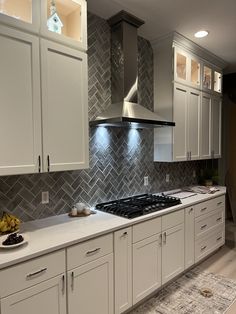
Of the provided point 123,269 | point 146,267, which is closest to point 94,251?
point 123,269

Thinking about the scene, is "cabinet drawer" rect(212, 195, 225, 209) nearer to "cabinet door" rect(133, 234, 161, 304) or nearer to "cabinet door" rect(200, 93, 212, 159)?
"cabinet door" rect(200, 93, 212, 159)

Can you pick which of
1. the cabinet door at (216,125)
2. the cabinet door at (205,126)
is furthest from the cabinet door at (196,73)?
the cabinet door at (216,125)

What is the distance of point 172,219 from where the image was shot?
252cm

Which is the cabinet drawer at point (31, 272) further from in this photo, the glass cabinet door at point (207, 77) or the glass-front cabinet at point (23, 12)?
the glass cabinet door at point (207, 77)

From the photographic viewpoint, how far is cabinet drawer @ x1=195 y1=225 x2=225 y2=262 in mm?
2998

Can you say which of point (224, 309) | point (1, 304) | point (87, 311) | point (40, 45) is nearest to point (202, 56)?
point (40, 45)

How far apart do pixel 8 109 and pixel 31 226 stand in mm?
951

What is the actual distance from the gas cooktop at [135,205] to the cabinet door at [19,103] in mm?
913

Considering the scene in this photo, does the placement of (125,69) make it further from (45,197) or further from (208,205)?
(208,205)

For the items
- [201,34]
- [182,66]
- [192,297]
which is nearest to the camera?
[192,297]

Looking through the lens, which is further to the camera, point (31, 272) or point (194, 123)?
point (194, 123)

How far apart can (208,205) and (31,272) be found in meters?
2.42

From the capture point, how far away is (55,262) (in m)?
1.56

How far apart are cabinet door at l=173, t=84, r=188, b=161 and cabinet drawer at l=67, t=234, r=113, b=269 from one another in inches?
62.5
